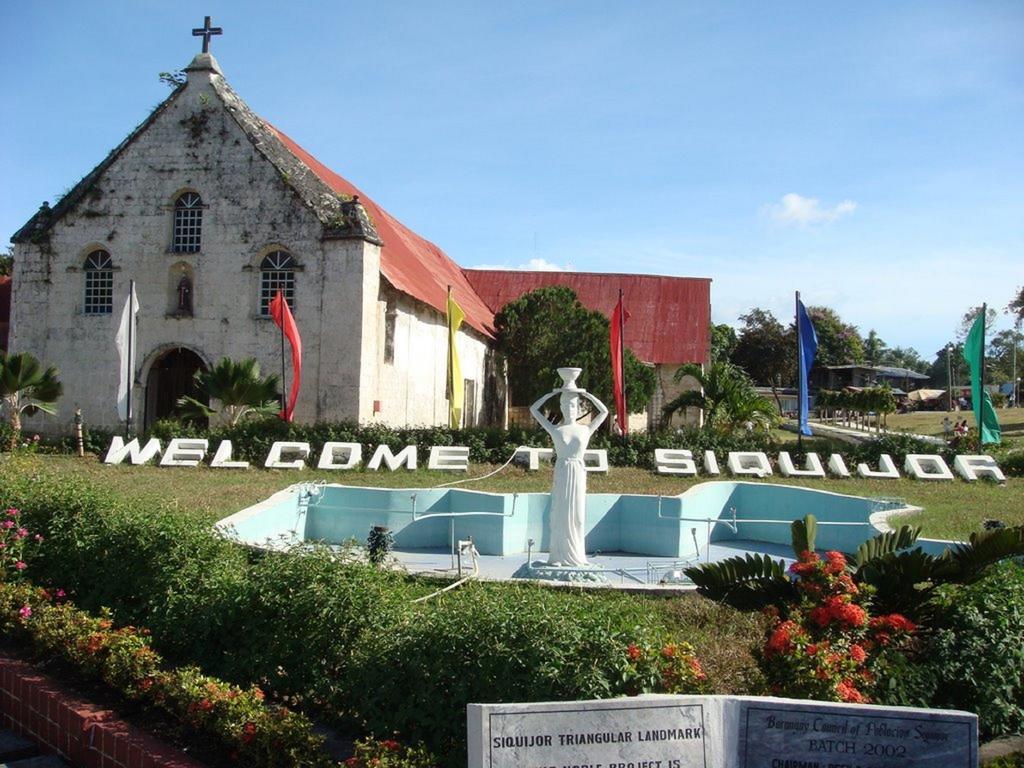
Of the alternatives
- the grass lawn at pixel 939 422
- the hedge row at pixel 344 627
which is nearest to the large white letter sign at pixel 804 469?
the hedge row at pixel 344 627

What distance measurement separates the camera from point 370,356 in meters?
24.5

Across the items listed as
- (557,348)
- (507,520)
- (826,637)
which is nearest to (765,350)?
(557,348)

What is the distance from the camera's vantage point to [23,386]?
23.0 meters

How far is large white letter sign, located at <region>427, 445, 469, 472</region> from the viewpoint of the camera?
68.6ft

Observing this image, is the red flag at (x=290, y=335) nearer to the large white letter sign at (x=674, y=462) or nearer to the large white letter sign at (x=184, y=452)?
the large white letter sign at (x=184, y=452)

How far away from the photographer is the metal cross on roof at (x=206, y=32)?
25.5m

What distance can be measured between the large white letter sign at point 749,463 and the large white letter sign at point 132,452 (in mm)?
12873

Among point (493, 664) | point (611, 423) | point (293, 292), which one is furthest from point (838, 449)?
point (493, 664)

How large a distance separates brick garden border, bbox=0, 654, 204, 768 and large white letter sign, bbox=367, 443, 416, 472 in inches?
533

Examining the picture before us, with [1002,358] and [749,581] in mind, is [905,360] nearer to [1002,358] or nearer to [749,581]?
[1002,358]

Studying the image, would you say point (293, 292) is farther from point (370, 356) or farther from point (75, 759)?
point (75, 759)

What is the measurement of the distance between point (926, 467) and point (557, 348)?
12601 millimetres

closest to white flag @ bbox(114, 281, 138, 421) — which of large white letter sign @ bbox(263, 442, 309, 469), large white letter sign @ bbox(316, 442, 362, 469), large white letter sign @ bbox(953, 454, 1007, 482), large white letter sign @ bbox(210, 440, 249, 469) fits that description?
large white letter sign @ bbox(210, 440, 249, 469)

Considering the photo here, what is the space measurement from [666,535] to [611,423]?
14.3 metres
